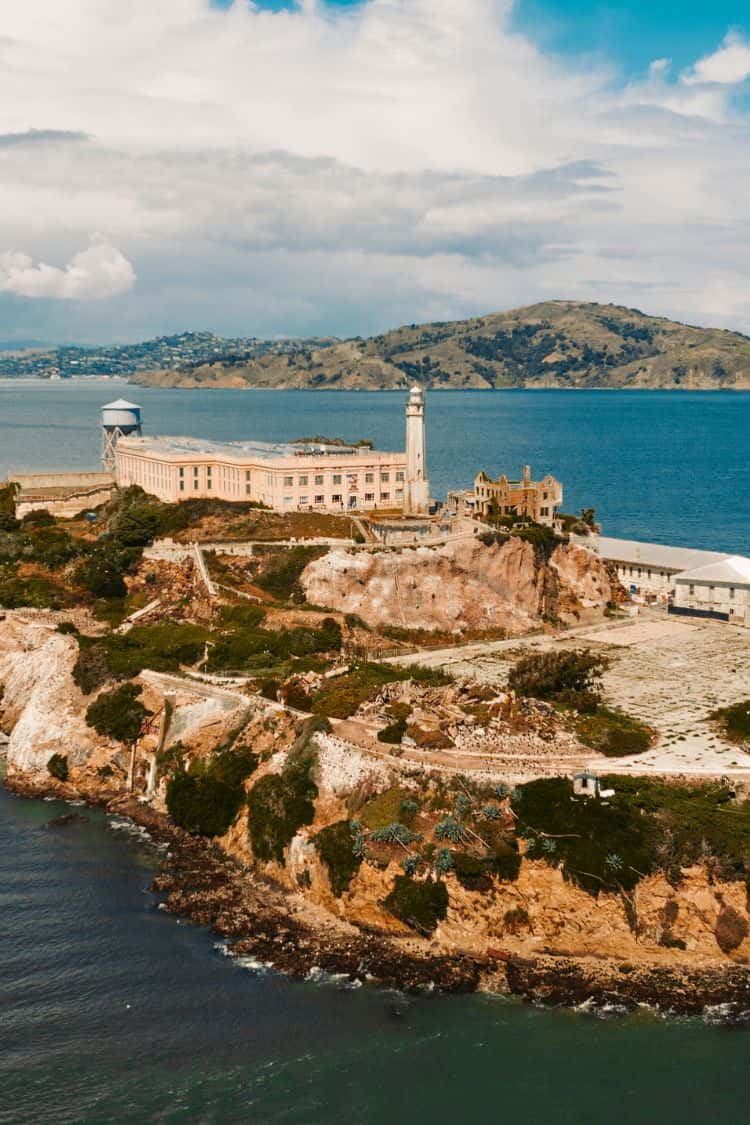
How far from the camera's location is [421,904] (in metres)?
40.6

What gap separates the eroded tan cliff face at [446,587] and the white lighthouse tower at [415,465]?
9.59m

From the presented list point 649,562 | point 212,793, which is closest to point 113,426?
point 649,562

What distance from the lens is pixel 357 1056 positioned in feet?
113

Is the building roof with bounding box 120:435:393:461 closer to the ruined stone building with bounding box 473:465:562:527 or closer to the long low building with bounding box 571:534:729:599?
the ruined stone building with bounding box 473:465:562:527

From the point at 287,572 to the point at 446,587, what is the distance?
35.4 ft

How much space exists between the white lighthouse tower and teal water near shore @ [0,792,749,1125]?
50.0 meters

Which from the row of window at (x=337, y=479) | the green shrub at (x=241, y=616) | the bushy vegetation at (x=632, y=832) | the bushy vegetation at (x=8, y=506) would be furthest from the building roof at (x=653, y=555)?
the bushy vegetation at (x=8, y=506)

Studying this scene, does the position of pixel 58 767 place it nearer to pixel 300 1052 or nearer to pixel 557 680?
pixel 557 680

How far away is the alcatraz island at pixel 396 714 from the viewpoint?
3994 cm

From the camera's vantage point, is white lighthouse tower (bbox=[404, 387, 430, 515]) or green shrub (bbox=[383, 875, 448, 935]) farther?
white lighthouse tower (bbox=[404, 387, 430, 515])

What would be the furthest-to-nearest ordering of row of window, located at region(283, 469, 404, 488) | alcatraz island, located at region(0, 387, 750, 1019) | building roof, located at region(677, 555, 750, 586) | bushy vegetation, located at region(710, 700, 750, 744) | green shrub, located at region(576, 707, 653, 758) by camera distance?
row of window, located at region(283, 469, 404, 488) < building roof, located at region(677, 555, 750, 586) < bushy vegetation, located at region(710, 700, 750, 744) < green shrub, located at region(576, 707, 653, 758) < alcatraz island, located at region(0, 387, 750, 1019)

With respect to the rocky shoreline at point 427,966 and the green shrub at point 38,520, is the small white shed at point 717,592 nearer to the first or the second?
the rocky shoreline at point 427,966

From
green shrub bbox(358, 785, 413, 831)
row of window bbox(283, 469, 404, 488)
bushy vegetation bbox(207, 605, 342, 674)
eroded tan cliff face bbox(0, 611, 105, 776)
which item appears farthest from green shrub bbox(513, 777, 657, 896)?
row of window bbox(283, 469, 404, 488)

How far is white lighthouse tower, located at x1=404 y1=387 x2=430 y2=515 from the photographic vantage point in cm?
8575
